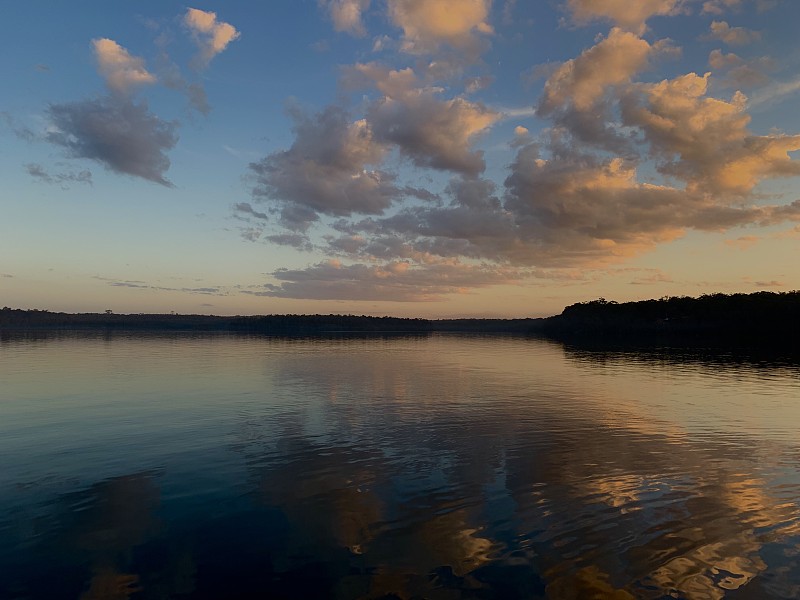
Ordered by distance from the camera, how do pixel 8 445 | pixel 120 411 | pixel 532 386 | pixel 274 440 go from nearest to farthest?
pixel 8 445
pixel 274 440
pixel 120 411
pixel 532 386

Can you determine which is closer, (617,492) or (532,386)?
(617,492)

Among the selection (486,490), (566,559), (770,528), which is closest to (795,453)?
(770,528)

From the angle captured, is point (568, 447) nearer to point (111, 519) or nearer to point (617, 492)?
point (617, 492)

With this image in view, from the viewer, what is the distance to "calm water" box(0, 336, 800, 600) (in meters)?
12.7

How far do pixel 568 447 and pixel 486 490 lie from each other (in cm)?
908

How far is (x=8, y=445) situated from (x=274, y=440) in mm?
13787

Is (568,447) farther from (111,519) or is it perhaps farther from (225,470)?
(111,519)

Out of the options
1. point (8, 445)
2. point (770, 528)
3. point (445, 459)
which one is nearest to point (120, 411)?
point (8, 445)

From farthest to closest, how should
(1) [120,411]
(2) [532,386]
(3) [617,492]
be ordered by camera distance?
(2) [532,386] < (1) [120,411] < (3) [617,492]

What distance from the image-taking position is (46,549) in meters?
14.2

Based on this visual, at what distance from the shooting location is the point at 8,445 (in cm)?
2591

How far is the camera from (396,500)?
18.2 meters

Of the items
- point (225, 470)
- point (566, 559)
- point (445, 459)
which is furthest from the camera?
point (445, 459)

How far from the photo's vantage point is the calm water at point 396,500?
12711 millimetres
